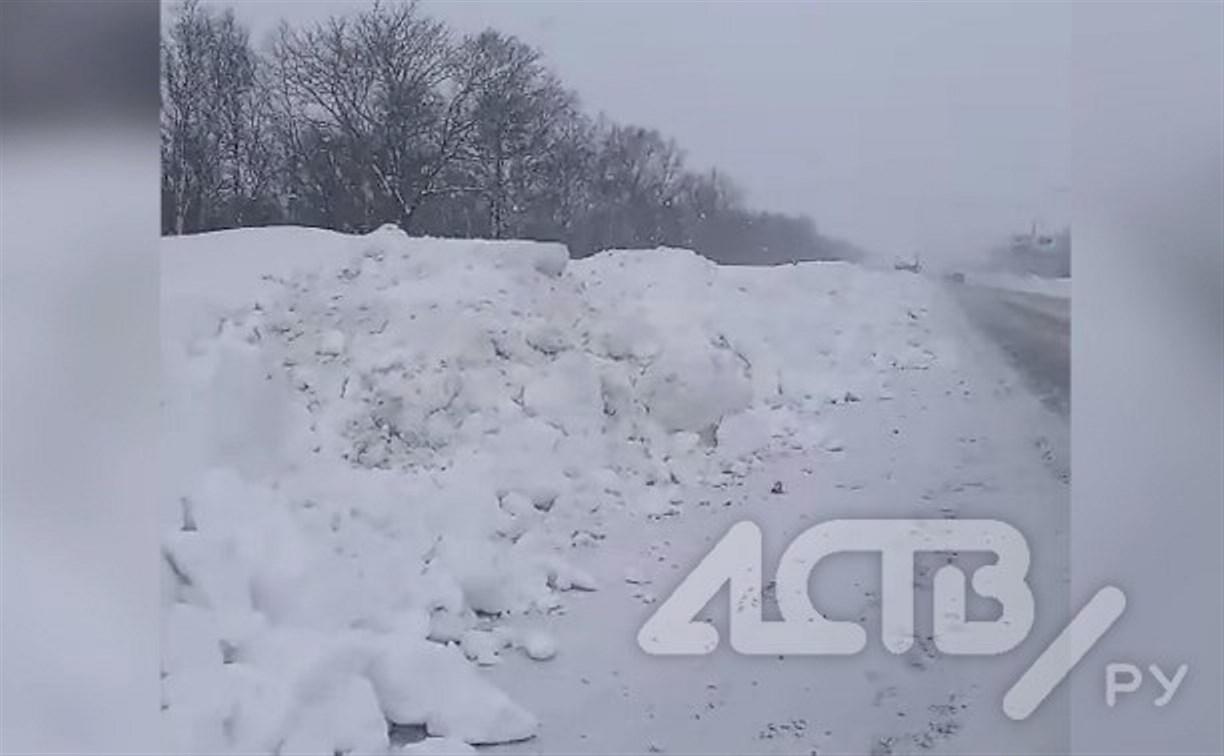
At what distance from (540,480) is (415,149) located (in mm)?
429

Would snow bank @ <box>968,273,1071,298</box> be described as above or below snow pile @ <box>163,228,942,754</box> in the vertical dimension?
above

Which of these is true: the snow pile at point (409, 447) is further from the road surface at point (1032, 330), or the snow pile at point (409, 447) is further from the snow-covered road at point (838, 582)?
the road surface at point (1032, 330)

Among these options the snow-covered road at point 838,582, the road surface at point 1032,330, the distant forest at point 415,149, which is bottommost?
→ the snow-covered road at point 838,582

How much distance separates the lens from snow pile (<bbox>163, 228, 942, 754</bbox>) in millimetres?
1664

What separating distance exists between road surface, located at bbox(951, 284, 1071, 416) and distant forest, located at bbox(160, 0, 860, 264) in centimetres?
17

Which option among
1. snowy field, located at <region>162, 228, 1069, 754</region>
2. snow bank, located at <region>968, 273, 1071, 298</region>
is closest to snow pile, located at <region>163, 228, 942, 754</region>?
snowy field, located at <region>162, 228, 1069, 754</region>

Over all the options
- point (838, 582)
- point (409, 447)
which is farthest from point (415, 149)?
point (838, 582)

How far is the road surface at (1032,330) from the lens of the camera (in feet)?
5.58

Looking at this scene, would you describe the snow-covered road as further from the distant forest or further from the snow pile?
the distant forest

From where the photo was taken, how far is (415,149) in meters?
1.69

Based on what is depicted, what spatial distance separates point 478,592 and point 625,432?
26cm

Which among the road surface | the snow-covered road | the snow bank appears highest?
the snow bank

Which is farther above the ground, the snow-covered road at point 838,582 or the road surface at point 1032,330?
the road surface at point 1032,330


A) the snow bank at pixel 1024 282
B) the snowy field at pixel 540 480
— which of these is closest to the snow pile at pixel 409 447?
the snowy field at pixel 540 480
